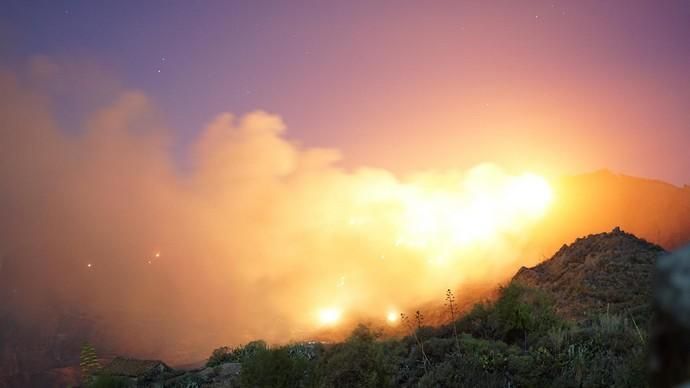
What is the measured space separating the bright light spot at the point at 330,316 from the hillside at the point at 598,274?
9752cm

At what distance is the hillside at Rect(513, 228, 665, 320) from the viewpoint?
33.3 meters

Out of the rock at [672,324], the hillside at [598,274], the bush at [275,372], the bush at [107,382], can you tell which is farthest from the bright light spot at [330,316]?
the rock at [672,324]

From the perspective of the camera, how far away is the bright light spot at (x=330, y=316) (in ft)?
481

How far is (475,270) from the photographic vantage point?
12812 cm

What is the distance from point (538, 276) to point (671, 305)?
188ft

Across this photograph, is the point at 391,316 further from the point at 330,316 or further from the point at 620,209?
the point at 620,209


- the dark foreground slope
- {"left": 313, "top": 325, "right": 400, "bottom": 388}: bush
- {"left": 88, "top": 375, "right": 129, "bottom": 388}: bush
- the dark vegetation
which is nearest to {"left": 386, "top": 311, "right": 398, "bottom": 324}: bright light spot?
the dark foreground slope

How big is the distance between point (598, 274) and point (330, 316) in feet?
403

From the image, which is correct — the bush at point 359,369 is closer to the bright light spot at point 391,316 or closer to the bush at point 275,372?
the bush at point 275,372

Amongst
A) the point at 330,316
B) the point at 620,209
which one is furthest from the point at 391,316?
the point at 620,209

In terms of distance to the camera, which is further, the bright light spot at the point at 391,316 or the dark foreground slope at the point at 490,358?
the bright light spot at the point at 391,316


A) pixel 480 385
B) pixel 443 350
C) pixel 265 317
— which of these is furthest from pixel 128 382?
pixel 265 317

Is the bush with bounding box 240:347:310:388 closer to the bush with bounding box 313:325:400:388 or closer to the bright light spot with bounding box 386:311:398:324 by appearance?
the bush with bounding box 313:325:400:388

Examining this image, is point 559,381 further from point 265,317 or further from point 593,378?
point 265,317
